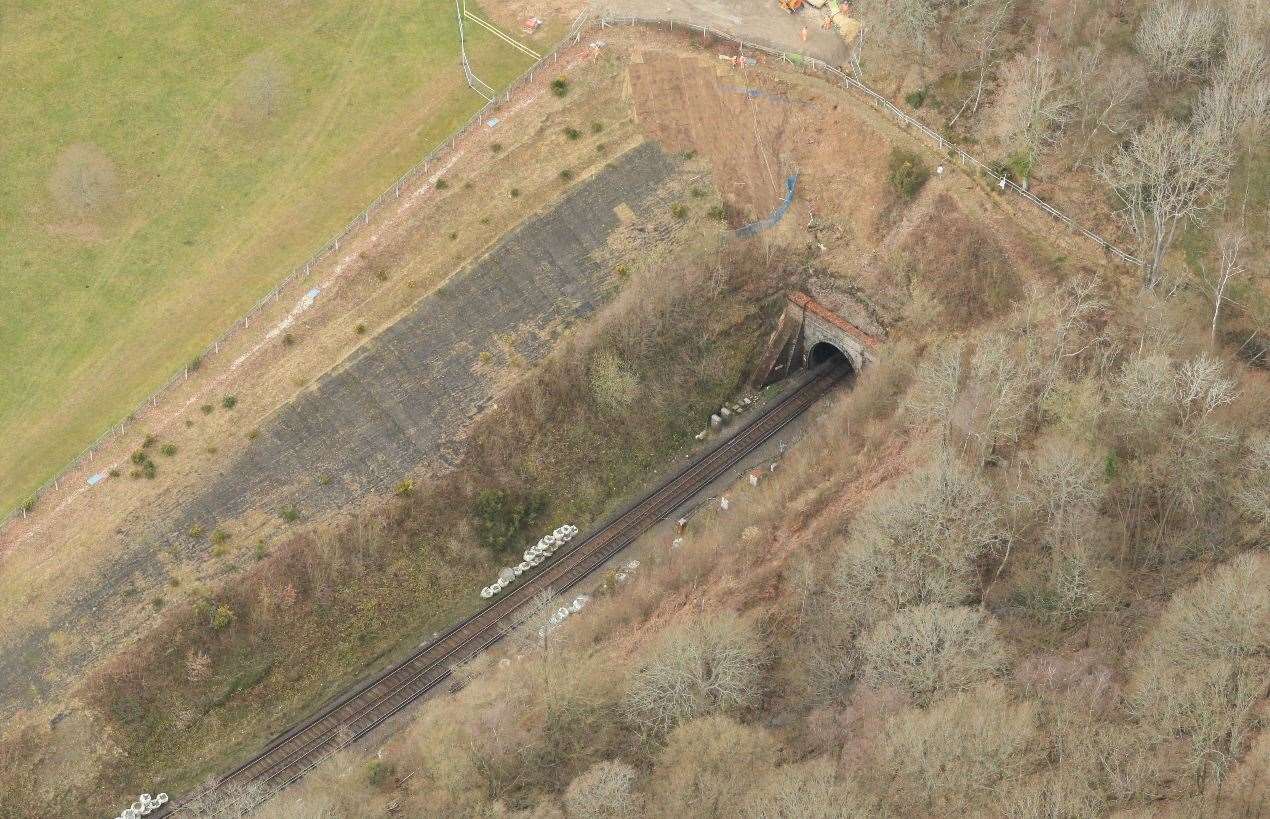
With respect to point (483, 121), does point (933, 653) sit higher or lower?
lower

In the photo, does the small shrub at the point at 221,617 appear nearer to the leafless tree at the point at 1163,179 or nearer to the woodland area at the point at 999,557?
the woodland area at the point at 999,557

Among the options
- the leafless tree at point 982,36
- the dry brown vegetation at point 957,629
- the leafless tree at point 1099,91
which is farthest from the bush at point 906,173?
the dry brown vegetation at point 957,629

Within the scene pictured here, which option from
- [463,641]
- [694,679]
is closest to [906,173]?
[694,679]

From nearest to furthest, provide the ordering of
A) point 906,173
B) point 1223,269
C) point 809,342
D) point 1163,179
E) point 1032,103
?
point 1163,179
point 1223,269
point 1032,103
point 906,173
point 809,342

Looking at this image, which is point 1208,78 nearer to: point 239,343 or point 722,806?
point 722,806

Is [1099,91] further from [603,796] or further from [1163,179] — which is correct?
[603,796]

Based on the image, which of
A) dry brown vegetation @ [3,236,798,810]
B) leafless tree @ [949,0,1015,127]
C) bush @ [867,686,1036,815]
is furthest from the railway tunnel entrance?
bush @ [867,686,1036,815]

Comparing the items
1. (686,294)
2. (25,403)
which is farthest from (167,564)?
(686,294)
